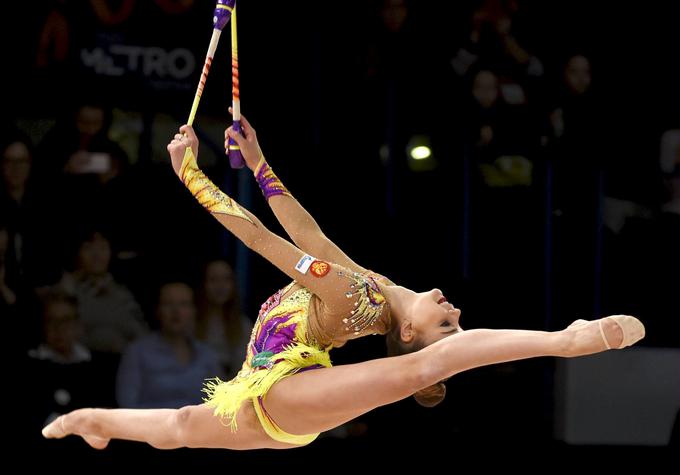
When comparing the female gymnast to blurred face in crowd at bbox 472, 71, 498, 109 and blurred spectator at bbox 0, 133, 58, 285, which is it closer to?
blurred spectator at bbox 0, 133, 58, 285

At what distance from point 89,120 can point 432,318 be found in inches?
88.6

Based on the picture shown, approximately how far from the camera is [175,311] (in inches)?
190

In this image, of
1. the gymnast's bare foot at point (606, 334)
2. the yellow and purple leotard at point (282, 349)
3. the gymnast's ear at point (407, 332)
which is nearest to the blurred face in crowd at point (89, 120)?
the yellow and purple leotard at point (282, 349)

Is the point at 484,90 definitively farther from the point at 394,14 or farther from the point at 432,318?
the point at 432,318

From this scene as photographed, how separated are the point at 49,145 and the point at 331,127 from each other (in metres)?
1.25

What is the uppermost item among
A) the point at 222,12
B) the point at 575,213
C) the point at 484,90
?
the point at 222,12

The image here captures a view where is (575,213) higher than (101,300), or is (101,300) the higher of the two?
(575,213)

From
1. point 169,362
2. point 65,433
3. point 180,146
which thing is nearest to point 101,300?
point 169,362

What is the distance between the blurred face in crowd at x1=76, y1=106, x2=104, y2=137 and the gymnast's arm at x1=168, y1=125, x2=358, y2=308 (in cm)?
147

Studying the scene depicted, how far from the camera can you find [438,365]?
2.90 metres

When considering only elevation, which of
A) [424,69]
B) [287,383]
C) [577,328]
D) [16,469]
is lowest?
[16,469]

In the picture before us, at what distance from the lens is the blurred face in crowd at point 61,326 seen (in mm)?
4727

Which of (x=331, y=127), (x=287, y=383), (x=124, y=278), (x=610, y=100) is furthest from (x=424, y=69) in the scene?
(x=287, y=383)

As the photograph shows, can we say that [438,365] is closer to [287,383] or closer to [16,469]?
[287,383]
